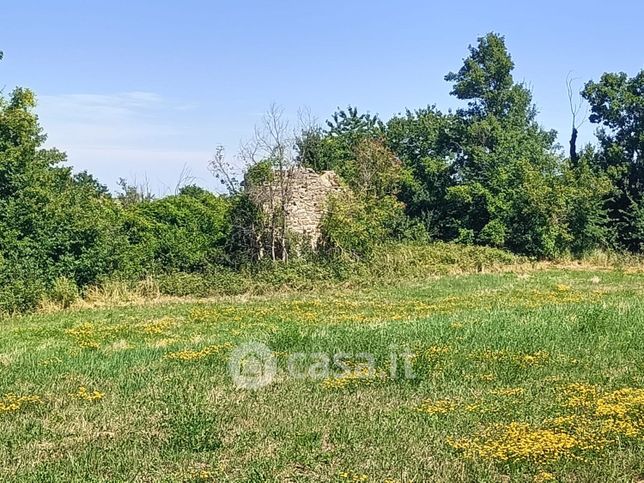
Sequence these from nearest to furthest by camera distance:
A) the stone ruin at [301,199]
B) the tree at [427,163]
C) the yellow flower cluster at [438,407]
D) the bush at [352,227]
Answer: the yellow flower cluster at [438,407]
the stone ruin at [301,199]
the bush at [352,227]
the tree at [427,163]

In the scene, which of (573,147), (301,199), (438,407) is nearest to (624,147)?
(573,147)

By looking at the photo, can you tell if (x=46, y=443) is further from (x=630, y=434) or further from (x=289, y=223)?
(x=289, y=223)

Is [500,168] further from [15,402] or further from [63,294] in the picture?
[15,402]

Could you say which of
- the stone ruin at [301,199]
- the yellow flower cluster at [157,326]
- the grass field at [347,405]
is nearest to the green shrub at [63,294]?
the yellow flower cluster at [157,326]

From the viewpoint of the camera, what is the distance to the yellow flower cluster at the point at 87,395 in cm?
809

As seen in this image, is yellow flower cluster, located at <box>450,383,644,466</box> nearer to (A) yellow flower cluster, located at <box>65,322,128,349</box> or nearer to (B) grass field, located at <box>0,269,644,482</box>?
(B) grass field, located at <box>0,269,644,482</box>

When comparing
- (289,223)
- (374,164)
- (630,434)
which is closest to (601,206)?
(374,164)

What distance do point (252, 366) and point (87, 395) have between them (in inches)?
93.7

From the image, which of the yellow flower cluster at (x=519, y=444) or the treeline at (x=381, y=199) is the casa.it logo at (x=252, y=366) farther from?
the treeline at (x=381, y=199)

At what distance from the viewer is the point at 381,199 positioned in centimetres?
3164

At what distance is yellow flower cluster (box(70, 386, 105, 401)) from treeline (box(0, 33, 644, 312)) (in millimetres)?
12399

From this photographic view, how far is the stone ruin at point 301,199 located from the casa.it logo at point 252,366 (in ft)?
49.7

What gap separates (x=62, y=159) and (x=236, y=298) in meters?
9.67

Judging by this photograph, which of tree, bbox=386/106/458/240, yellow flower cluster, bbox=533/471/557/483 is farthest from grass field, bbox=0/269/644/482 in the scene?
tree, bbox=386/106/458/240
